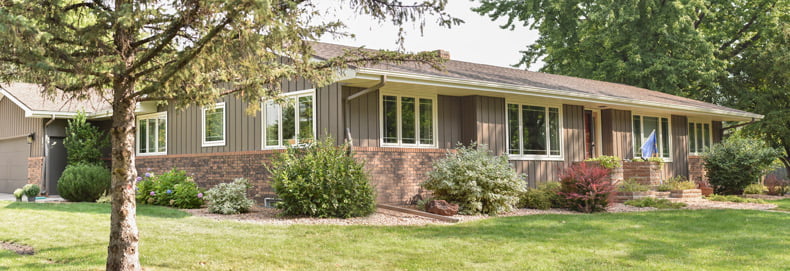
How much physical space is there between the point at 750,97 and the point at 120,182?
86.0ft

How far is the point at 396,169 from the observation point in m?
12.0

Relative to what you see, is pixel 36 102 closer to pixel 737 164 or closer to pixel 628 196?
pixel 628 196

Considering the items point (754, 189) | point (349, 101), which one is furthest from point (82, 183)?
point (754, 189)

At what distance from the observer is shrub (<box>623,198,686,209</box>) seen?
12.5 meters

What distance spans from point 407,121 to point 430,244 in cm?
534

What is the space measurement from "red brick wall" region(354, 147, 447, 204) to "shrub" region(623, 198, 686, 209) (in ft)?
14.5

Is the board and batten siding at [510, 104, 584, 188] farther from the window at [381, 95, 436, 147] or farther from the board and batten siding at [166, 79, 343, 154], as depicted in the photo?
the board and batten siding at [166, 79, 343, 154]

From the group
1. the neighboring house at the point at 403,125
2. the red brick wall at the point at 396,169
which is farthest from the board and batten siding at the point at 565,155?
the red brick wall at the point at 396,169

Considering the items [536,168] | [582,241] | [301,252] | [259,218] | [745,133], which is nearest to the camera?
[301,252]

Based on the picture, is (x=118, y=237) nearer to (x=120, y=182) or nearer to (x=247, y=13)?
(x=120, y=182)

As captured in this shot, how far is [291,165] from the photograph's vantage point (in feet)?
34.3

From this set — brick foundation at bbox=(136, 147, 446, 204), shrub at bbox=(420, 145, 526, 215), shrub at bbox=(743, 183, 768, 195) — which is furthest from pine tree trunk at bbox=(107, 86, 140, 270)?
shrub at bbox=(743, 183, 768, 195)

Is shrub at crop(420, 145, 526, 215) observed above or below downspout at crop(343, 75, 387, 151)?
below

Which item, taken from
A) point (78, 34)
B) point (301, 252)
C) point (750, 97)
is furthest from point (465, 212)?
point (750, 97)
